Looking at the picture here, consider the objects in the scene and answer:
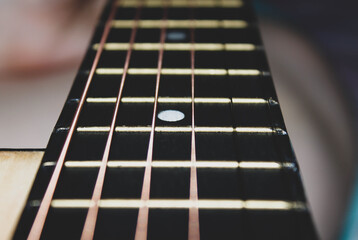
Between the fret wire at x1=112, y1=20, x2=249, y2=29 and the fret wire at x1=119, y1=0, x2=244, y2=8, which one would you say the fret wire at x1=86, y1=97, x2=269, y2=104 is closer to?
the fret wire at x1=112, y1=20, x2=249, y2=29

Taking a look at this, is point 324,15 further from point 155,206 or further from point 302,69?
point 155,206

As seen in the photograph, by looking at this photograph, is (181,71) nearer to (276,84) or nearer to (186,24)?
(186,24)

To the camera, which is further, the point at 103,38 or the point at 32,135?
the point at 103,38

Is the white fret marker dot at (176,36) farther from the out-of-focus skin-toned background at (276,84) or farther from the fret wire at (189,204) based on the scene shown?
the fret wire at (189,204)

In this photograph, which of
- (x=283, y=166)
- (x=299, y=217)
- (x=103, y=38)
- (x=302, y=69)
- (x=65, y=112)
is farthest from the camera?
(x=302, y=69)

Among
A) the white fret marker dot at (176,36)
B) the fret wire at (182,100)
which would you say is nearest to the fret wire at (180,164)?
the fret wire at (182,100)

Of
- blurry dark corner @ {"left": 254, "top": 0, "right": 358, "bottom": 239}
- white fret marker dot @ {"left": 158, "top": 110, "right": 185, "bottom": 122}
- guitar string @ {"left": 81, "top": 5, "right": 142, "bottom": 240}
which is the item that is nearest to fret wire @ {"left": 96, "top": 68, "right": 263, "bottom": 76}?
guitar string @ {"left": 81, "top": 5, "right": 142, "bottom": 240}

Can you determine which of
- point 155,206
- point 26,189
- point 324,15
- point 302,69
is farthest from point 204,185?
point 324,15

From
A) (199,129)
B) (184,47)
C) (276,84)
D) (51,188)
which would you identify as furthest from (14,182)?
(276,84)
